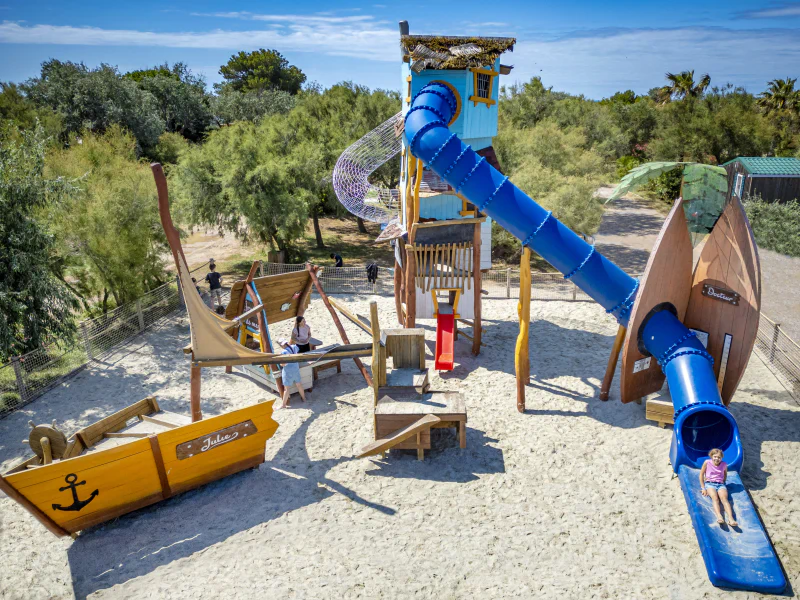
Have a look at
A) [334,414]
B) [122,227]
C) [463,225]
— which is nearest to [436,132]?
[463,225]

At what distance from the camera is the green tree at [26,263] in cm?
1234

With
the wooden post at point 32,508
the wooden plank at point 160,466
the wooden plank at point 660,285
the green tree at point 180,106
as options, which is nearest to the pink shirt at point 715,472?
the wooden plank at point 660,285

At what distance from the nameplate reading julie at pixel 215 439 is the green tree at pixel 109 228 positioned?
8.66 m

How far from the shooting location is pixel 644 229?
31.0m

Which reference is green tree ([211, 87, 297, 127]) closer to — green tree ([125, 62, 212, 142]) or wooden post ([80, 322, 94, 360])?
green tree ([125, 62, 212, 142])

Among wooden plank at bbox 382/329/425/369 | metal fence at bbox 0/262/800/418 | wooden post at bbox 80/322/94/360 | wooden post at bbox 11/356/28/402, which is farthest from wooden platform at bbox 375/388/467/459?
wooden post at bbox 80/322/94/360

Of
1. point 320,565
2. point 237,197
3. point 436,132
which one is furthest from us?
point 237,197

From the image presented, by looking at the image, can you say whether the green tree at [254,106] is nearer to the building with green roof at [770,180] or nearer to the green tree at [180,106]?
the green tree at [180,106]

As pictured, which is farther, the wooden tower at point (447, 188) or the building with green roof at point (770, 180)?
the building with green roof at point (770, 180)

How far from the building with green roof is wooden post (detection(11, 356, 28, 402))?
2984 centimetres

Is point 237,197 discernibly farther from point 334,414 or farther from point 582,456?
point 582,456

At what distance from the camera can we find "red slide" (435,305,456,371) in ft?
41.2

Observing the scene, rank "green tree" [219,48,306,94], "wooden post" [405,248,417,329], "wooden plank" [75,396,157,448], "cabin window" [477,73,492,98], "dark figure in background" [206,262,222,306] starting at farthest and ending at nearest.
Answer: "green tree" [219,48,306,94], "dark figure in background" [206,262,222,306], "wooden post" [405,248,417,329], "cabin window" [477,73,492,98], "wooden plank" [75,396,157,448]

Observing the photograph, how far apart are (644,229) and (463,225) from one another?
21532mm
